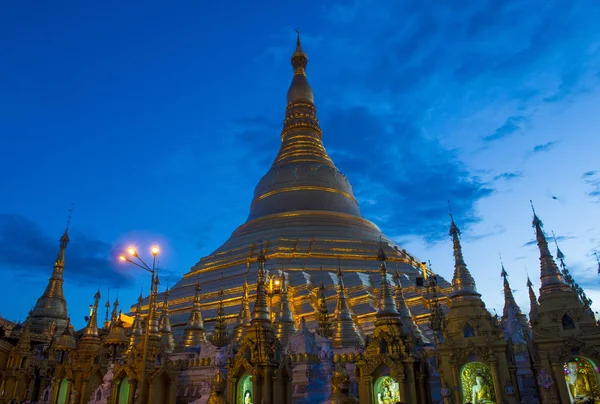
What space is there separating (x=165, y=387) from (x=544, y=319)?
13.3m

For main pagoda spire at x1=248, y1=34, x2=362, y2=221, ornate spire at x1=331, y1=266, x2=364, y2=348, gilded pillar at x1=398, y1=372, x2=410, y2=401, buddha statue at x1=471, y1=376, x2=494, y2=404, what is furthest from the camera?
main pagoda spire at x1=248, y1=34, x2=362, y2=221

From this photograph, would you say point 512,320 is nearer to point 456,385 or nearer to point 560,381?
point 560,381

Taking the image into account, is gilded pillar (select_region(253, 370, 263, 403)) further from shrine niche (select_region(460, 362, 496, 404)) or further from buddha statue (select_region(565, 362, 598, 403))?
buddha statue (select_region(565, 362, 598, 403))

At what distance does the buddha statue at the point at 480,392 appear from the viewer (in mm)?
12406

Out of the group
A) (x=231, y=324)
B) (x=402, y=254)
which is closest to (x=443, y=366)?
(x=231, y=324)

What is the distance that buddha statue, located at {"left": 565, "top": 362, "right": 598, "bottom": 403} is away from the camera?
537 inches

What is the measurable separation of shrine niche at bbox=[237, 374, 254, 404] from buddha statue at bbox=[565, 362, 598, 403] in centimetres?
963

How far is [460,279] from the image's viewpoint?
Answer: 49.3 ft

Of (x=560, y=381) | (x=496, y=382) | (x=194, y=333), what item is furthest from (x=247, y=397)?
(x=194, y=333)

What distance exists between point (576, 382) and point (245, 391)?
1019 centimetres

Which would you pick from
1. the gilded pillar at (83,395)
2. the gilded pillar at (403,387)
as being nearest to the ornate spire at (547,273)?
the gilded pillar at (403,387)

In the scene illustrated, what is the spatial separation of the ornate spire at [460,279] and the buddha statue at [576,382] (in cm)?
344

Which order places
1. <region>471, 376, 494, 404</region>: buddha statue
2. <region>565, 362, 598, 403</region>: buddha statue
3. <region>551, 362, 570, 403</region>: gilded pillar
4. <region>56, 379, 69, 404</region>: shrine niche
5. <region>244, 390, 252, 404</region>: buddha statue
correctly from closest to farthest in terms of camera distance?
<region>471, 376, 494, 404</region>: buddha statue < <region>551, 362, 570, 403</region>: gilded pillar < <region>244, 390, 252, 404</region>: buddha statue < <region>565, 362, 598, 403</region>: buddha statue < <region>56, 379, 69, 404</region>: shrine niche

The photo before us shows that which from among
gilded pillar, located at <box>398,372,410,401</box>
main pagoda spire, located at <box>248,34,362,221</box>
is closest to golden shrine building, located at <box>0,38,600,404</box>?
gilded pillar, located at <box>398,372,410,401</box>
